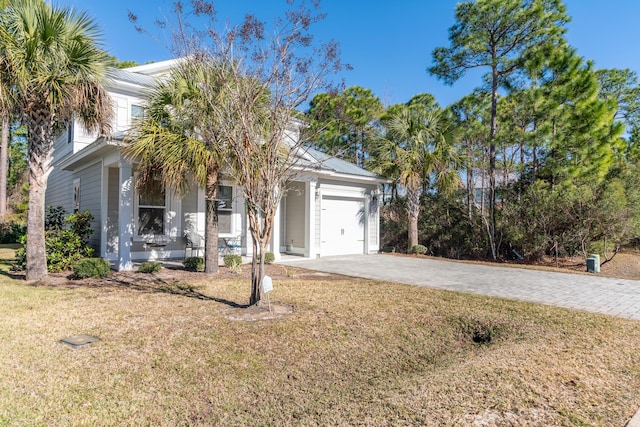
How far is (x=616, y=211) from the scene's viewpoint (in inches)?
463

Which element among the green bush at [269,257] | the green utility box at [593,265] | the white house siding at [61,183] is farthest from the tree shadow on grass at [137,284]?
the green utility box at [593,265]

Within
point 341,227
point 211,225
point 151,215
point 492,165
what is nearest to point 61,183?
point 151,215

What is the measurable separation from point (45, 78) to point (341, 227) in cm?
996

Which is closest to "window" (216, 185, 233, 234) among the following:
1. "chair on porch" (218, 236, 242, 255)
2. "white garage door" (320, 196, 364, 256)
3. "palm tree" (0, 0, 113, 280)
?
"chair on porch" (218, 236, 242, 255)

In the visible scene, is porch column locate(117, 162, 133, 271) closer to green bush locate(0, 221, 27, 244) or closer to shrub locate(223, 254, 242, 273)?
shrub locate(223, 254, 242, 273)

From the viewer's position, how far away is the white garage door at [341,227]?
13.6m

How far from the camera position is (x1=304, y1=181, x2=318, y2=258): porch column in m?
12.5

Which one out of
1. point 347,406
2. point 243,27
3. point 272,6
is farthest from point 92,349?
point 272,6

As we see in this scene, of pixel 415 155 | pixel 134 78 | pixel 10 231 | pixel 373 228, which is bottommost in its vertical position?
pixel 10 231

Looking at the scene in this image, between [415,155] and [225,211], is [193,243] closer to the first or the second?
[225,211]

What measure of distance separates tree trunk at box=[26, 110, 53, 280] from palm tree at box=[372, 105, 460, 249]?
433 inches

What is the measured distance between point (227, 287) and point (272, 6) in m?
5.22

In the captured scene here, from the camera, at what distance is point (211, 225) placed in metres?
8.63

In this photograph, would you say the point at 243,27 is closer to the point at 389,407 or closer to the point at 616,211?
the point at 389,407
